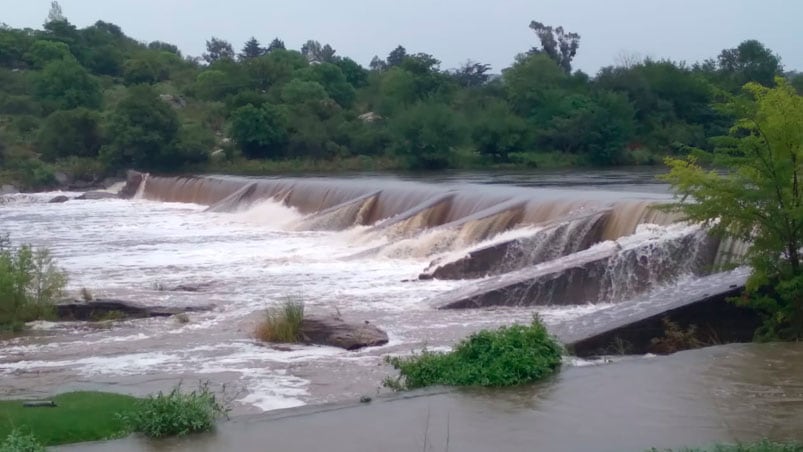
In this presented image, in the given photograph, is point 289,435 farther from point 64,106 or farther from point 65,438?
point 64,106

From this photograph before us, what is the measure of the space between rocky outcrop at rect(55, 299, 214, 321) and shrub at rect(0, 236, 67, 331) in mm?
265

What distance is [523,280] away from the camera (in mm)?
16312

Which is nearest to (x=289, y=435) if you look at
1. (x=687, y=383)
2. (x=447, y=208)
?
(x=687, y=383)

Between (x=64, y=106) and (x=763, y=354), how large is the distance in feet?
192

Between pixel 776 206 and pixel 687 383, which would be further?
pixel 776 206

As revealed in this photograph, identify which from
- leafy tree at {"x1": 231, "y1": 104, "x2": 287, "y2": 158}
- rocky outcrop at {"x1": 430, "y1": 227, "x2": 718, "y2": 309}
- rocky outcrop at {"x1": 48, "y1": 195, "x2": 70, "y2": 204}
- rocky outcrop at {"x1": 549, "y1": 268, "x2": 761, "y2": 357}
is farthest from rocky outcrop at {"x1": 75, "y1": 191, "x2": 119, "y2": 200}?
rocky outcrop at {"x1": 549, "y1": 268, "x2": 761, "y2": 357}

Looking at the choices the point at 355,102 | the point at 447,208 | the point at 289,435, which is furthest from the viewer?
the point at 355,102

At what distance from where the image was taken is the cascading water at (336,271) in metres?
12.2

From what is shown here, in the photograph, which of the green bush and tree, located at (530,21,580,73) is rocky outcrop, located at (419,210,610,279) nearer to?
the green bush

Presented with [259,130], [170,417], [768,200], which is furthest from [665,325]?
[259,130]

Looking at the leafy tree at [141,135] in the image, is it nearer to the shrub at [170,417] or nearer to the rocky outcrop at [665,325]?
the rocky outcrop at [665,325]

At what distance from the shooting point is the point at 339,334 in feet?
43.4

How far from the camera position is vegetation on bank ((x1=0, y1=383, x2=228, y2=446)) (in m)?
7.70

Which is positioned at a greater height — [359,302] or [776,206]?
[776,206]
